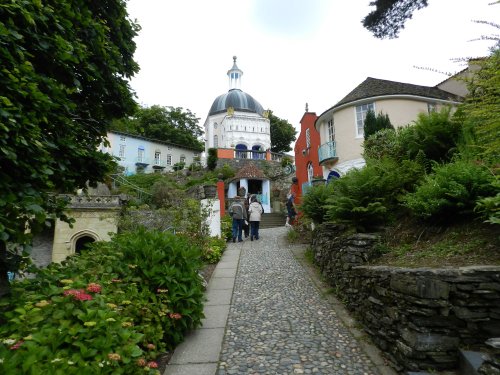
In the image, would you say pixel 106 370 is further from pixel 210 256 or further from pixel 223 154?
pixel 223 154

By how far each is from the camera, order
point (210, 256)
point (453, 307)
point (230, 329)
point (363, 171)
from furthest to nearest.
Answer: point (210, 256)
point (363, 171)
point (230, 329)
point (453, 307)

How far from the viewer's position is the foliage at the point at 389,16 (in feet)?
21.5

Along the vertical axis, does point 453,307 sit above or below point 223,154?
below

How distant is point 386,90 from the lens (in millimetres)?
15438

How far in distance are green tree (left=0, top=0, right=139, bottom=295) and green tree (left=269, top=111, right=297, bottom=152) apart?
44798 millimetres

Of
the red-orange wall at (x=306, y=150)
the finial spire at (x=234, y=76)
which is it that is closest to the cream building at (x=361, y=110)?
the red-orange wall at (x=306, y=150)

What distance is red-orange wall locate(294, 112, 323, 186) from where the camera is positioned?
61.7ft

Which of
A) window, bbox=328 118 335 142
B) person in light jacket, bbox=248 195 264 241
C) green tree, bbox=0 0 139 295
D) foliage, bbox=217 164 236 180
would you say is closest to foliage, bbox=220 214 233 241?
person in light jacket, bbox=248 195 264 241

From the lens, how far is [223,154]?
→ 3262 cm

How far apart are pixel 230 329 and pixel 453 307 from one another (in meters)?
2.78

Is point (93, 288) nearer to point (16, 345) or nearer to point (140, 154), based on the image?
point (16, 345)

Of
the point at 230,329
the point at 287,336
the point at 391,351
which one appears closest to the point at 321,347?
the point at 287,336

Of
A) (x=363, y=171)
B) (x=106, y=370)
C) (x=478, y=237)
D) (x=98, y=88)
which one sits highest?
(x=98, y=88)

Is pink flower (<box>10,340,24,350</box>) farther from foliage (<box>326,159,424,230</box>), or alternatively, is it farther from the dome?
the dome
